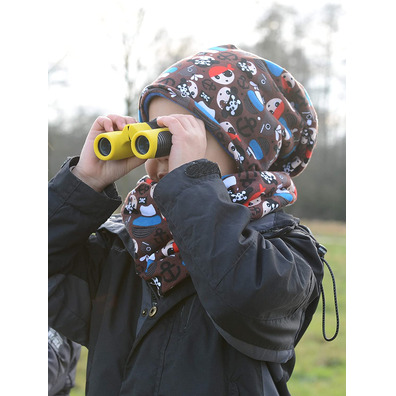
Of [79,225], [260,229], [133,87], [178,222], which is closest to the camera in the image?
[178,222]

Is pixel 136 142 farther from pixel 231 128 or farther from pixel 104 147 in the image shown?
pixel 231 128

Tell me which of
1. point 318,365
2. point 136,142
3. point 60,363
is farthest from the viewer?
point 318,365

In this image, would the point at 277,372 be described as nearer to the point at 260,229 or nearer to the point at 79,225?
the point at 260,229

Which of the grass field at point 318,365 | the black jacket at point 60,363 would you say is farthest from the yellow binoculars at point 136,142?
the grass field at point 318,365

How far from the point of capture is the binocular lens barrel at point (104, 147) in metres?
1.33

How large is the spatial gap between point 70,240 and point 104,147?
26 centimetres

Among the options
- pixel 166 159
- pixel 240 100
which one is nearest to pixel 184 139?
pixel 166 159

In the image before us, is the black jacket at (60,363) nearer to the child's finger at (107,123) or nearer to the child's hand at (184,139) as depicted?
the child's finger at (107,123)

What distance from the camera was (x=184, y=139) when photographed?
4.07ft

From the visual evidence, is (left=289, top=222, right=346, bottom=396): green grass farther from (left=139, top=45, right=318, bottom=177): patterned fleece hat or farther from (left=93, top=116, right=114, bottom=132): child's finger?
(left=93, top=116, right=114, bottom=132): child's finger

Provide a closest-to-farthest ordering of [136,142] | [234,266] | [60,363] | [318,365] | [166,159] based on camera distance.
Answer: [234,266] < [136,142] < [166,159] < [60,363] < [318,365]
